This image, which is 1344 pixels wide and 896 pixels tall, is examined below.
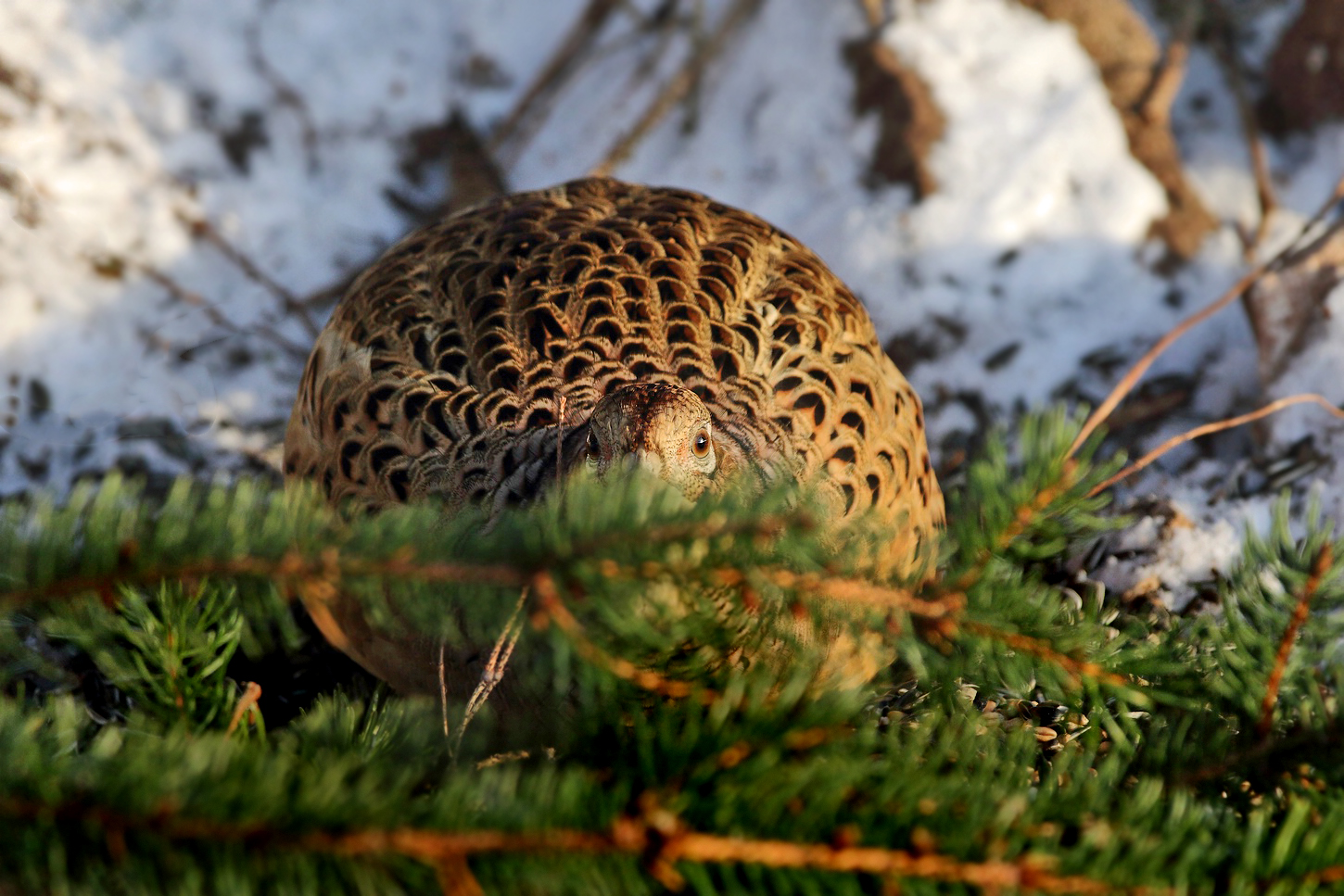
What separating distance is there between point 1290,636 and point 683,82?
317 centimetres

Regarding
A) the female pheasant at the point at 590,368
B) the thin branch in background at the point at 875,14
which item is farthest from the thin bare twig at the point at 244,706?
the thin branch in background at the point at 875,14

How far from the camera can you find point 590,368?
2.10 meters

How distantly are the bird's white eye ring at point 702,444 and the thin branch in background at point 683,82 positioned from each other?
7.09 feet

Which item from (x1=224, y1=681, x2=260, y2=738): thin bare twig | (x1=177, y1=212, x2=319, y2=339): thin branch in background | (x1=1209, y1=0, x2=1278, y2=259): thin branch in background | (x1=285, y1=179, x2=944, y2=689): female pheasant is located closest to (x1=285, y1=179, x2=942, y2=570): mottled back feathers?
(x1=285, y1=179, x2=944, y2=689): female pheasant

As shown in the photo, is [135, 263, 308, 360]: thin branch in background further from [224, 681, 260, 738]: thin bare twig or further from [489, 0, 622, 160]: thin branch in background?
[224, 681, 260, 738]: thin bare twig

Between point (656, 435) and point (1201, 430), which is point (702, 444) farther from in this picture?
point (1201, 430)

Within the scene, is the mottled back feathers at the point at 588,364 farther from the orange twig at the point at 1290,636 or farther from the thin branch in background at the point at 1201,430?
the orange twig at the point at 1290,636

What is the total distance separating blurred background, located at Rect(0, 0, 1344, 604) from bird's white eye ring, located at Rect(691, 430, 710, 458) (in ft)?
4.46

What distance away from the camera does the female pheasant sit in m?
2.04

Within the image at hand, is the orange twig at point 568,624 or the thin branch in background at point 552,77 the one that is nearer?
the orange twig at point 568,624

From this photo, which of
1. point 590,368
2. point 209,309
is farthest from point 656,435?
point 209,309

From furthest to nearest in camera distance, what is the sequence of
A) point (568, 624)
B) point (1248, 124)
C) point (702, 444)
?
point (1248, 124) < point (702, 444) < point (568, 624)

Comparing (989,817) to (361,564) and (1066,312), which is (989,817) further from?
(1066,312)

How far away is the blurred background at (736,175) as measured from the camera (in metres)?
3.20
